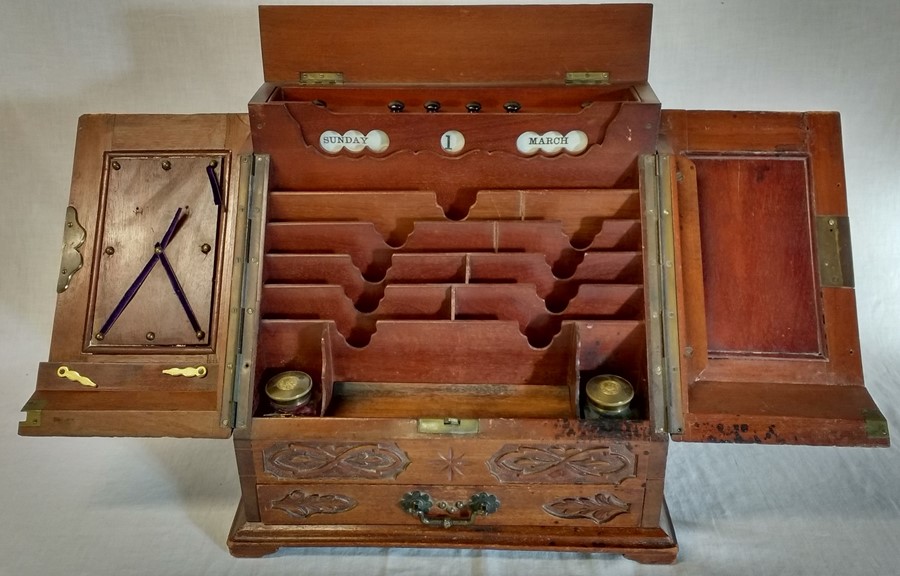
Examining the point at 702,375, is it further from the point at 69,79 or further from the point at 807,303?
the point at 69,79

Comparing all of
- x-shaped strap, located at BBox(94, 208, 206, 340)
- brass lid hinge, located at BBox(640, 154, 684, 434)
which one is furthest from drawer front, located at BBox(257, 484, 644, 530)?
x-shaped strap, located at BBox(94, 208, 206, 340)

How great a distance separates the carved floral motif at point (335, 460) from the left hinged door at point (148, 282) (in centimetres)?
17

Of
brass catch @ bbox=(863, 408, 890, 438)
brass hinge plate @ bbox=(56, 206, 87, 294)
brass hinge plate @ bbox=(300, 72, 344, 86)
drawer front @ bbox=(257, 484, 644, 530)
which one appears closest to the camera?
brass catch @ bbox=(863, 408, 890, 438)

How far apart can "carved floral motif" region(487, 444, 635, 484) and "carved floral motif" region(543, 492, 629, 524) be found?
0.23 feet

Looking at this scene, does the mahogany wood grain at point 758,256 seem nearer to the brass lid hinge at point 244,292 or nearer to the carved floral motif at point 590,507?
the carved floral motif at point 590,507

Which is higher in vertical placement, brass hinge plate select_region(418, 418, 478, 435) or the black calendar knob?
the black calendar knob

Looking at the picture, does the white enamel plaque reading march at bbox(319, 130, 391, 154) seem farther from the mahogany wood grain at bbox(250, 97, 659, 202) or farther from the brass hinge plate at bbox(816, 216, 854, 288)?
the brass hinge plate at bbox(816, 216, 854, 288)

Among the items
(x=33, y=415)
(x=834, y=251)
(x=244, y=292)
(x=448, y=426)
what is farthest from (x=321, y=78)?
(x=834, y=251)

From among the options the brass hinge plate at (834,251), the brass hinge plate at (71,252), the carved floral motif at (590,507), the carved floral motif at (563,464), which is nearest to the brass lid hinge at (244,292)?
the brass hinge plate at (71,252)

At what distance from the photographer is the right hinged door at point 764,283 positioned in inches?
81.1

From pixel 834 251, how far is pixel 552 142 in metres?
0.87

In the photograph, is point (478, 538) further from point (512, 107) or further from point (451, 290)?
point (512, 107)

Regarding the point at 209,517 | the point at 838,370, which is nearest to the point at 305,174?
the point at 209,517

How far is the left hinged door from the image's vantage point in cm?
213
